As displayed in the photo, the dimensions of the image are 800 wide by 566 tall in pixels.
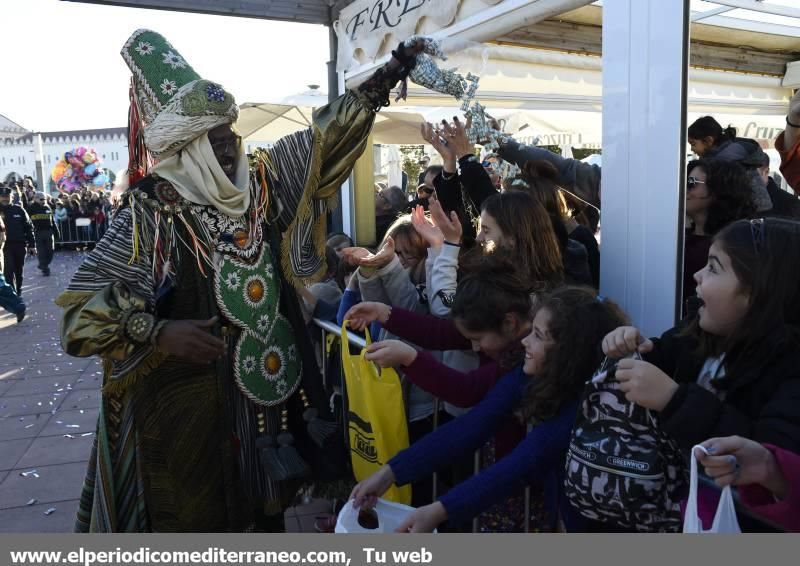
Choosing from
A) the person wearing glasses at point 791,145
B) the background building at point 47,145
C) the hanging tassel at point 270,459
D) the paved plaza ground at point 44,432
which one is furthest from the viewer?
the background building at point 47,145

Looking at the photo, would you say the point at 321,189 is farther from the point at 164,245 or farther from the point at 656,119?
the point at 656,119

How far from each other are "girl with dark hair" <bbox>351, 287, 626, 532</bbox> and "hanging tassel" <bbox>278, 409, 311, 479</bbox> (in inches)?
23.2

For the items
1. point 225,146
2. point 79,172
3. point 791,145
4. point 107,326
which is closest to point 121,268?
point 107,326

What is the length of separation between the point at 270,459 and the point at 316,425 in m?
0.21

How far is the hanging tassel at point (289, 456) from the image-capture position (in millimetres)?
2246

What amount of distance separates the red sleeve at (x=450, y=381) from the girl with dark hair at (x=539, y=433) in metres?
0.20

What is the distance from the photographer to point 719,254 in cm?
140

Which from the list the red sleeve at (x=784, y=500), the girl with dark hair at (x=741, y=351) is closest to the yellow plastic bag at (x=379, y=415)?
the girl with dark hair at (x=741, y=351)

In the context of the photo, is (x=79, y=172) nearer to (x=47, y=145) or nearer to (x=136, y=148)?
(x=47, y=145)

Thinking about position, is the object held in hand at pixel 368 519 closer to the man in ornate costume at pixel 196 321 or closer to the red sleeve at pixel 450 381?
the red sleeve at pixel 450 381

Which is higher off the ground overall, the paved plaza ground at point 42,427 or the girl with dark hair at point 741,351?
→ the girl with dark hair at point 741,351

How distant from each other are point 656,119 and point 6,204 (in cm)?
1129

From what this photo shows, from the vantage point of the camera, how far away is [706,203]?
7.75 feet

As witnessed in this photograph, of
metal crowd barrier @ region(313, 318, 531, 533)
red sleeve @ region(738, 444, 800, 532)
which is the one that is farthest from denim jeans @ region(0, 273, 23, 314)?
red sleeve @ region(738, 444, 800, 532)
